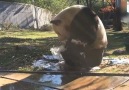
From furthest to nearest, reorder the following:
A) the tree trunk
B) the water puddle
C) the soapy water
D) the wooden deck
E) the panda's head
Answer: the tree trunk, the panda's head, the soapy water, the water puddle, the wooden deck

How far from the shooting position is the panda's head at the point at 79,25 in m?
6.48

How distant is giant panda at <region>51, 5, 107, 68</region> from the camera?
649cm

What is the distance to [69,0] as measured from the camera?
28.6 meters

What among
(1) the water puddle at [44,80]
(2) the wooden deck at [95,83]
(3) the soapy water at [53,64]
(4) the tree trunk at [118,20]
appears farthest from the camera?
(4) the tree trunk at [118,20]

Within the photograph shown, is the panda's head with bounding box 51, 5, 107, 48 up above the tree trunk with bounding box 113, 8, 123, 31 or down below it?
above

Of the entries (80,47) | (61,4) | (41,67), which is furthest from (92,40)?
(61,4)

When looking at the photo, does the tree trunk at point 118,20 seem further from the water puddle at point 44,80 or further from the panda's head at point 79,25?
the panda's head at point 79,25

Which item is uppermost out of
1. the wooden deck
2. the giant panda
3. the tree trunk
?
the giant panda

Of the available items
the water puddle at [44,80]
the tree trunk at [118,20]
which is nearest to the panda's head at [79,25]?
the water puddle at [44,80]

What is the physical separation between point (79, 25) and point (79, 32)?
133mm

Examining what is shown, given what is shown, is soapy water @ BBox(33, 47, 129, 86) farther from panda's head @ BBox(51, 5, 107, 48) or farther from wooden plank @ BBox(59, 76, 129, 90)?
panda's head @ BBox(51, 5, 107, 48)

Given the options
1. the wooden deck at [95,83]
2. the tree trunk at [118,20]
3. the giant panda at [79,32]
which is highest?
the giant panda at [79,32]

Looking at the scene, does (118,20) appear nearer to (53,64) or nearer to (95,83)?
(53,64)

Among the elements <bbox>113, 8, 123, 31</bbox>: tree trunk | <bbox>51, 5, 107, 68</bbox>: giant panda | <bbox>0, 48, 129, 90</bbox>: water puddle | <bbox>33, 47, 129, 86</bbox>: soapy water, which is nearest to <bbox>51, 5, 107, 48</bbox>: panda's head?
<bbox>51, 5, 107, 68</bbox>: giant panda
